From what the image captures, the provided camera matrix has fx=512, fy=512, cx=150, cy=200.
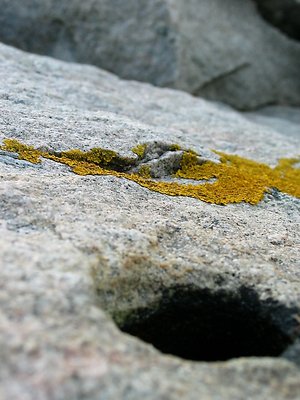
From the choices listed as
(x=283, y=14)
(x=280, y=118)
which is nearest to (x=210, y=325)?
(x=280, y=118)

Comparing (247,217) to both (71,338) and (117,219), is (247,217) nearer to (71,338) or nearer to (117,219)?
(117,219)

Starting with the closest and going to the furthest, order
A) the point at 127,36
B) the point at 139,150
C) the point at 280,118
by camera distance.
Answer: the point at 139,150
the point at 127,36
the point at 280,118

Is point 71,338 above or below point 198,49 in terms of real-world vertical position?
above

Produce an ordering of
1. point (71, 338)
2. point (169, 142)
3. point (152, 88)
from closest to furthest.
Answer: point (71, 338) < point (169, 142) < point (152, 88)

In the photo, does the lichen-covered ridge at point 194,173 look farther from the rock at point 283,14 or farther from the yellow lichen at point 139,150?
the rock at point 283,14

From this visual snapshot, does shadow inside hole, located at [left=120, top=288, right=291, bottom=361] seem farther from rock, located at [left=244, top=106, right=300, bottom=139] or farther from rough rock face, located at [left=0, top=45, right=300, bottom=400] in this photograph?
rock, located at [left=244, top=106, right=300, bottom=139]

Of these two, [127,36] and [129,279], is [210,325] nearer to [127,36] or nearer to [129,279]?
[129,279]

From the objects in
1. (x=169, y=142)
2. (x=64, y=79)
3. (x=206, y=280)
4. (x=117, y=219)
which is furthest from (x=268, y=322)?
(x=64, y=79)
